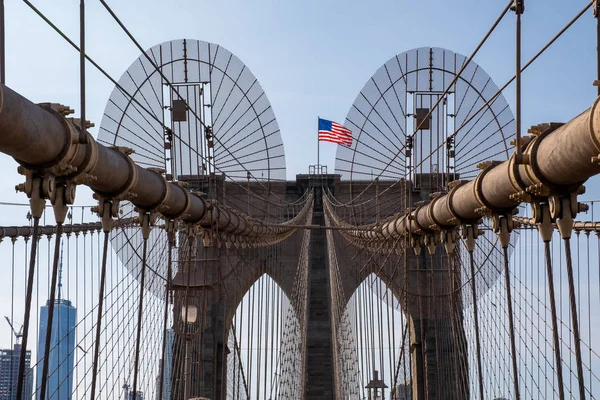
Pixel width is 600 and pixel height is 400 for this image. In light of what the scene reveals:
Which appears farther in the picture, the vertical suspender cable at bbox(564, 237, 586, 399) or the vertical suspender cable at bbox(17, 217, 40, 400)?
the vertical suspender cable at bbox(17, 217, 40, 400)

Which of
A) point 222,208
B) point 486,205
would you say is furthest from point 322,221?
point 486,205

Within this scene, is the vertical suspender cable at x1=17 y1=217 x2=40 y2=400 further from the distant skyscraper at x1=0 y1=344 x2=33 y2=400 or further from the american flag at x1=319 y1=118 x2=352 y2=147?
the american flag at x1=319 y1=118 x2=352 y2=147

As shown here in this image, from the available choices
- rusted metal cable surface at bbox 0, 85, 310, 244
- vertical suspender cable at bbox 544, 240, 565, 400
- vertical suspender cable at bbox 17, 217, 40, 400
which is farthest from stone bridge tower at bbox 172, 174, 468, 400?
vertical suspender cable at bbox 17, 217, 40, 400

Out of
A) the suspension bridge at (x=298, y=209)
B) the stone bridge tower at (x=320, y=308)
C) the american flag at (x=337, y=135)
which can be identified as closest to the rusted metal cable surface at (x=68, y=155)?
the suspension bridge at (x=298, y=209)

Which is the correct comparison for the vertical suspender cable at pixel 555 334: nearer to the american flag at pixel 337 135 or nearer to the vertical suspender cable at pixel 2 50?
the vertical suspender cable at pixel 2 50

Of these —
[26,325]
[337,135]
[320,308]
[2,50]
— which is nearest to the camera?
[2,50]

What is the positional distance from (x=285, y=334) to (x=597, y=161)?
2168 cm

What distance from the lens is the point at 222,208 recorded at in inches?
602

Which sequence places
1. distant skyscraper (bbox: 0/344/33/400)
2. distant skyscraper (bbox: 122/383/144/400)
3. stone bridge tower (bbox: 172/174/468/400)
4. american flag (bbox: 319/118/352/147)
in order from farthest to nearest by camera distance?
american flag (bbox: 319/118/352/147) < stone bridge tower (bbox: 172/174/468/400) < distant skyscraper (bbox: 0/344/33/400) < distant skyscraper (bbox: 122/383/144/400)

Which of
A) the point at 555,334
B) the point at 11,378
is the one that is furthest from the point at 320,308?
the point at 555,334

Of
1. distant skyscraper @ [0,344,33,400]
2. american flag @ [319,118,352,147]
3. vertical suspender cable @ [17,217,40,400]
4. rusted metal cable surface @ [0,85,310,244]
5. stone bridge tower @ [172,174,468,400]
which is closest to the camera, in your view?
rusted metal cable surface @ [0,85,310,244]

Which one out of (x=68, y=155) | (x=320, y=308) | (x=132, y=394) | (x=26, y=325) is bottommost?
(x=132, y=394)

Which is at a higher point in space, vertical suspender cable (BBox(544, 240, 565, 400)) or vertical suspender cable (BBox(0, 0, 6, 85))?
vertical suspender cable (BBox(0, 0, 6, 85))

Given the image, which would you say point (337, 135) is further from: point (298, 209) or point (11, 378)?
point (11, 378)
